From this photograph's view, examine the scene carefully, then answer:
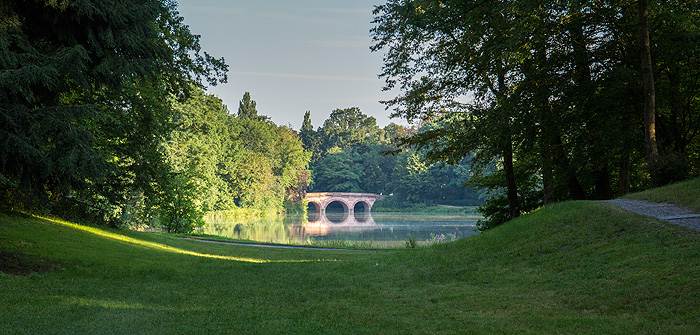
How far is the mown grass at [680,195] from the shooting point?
30.4ft

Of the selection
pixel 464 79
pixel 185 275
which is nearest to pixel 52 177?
pixel 185 275

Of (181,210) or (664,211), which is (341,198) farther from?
(664,211)

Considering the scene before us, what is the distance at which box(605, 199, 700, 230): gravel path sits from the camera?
8107 millimetres

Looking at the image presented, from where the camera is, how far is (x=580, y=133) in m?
15.6

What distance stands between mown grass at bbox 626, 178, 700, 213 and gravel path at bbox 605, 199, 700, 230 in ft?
0.60

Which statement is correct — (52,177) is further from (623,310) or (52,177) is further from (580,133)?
(580,133)

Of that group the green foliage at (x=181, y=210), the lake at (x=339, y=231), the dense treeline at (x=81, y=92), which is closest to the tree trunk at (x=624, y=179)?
the lake at (x=339, y=231)

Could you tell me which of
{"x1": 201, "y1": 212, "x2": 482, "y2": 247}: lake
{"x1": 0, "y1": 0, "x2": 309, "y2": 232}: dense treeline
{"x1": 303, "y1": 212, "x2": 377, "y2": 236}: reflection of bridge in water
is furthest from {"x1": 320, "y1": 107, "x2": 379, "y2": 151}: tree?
{"x1": 0, "y1": 0, "x2": 309, "y2": 232}: dense treeline

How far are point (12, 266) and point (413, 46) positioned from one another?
46.1 feet

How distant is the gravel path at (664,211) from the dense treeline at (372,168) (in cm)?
6527

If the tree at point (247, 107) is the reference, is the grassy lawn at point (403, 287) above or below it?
below

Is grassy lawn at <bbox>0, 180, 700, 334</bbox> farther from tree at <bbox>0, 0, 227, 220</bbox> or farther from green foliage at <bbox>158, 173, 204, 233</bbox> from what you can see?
green foliage at <bbox>158, 173, 204, 233</bbox>

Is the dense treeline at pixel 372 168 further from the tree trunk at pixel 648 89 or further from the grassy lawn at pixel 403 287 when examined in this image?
the grassy lawn at pixel 403 287

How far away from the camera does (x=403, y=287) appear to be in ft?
29.9
